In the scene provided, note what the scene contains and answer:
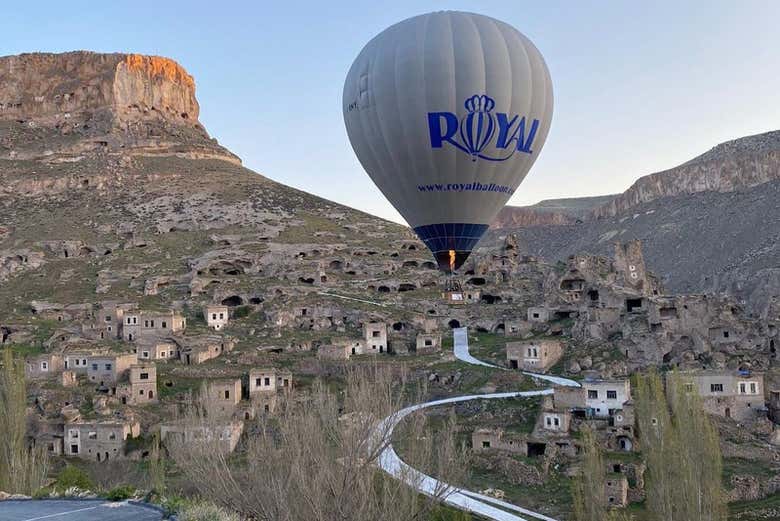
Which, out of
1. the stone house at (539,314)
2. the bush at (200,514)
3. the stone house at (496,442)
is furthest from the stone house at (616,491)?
the stone house at (539,314)

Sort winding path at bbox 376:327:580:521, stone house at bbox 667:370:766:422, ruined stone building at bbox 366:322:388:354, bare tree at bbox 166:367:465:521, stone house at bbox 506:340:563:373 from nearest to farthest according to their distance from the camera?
1. bare tree at bbox 166:367:465:521
2. winding path at bbox 376:327:580:521
3. stone house at bbox 667:370:766:422
4. stone house at bbox 506:340:563:373
5. ruined stone building at bbox 366:322:388:354

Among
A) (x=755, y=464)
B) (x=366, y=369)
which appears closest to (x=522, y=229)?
(x=366, y=369)

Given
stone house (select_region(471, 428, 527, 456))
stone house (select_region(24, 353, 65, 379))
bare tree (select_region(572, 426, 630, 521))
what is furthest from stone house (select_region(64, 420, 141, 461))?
bare tree (select_region(572, 426, 630, 521))

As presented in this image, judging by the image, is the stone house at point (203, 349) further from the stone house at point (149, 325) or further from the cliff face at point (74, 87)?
the cliff face at point (74, 87)

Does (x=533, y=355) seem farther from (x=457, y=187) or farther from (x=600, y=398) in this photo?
(x=457, y=187)

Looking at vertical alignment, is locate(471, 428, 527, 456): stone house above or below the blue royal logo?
below

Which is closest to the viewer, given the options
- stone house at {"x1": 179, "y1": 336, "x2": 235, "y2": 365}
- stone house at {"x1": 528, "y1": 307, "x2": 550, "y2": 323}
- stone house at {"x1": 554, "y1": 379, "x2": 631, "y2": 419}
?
stone house at {"x1": 554, "y1": 379, "x2": 631, "y2": 419}

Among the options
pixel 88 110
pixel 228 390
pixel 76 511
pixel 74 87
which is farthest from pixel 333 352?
pixel 74 87

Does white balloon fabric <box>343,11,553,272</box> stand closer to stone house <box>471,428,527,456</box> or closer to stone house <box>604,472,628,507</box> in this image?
stone house <box>471,428,527,456</box>
